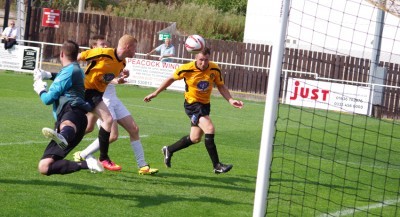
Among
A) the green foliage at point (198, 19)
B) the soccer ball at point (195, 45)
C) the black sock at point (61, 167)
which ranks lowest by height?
the black sock at point (61, 167)

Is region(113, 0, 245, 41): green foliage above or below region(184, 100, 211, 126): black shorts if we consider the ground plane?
above

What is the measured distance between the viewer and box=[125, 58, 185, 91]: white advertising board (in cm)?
2925

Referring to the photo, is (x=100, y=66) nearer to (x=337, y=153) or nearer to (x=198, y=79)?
(x=198, y=79)

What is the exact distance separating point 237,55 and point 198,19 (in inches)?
484

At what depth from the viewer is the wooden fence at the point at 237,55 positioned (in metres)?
31.7

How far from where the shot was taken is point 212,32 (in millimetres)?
47906

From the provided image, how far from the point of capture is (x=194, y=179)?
40.1 ft

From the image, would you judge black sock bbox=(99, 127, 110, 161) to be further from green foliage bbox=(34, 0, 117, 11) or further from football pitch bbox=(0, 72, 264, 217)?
green foliage bbox=(34, 0, 117, 11)

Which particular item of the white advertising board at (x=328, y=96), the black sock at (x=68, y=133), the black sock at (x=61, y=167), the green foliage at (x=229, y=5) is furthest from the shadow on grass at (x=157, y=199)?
the green foliage at (x=229, y=5)

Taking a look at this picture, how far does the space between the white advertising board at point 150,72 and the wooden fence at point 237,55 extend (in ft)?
10.1

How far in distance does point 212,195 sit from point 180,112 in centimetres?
1189

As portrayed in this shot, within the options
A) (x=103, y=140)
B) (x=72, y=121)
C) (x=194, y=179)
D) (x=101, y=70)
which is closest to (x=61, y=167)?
(x=72, y=121)

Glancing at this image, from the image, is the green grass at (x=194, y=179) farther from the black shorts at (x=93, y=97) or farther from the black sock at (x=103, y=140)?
the black shorts at (x=93, y=97)

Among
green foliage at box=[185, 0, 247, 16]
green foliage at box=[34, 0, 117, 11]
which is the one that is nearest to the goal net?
green foliage at box=[34, 0, 117, 11]
